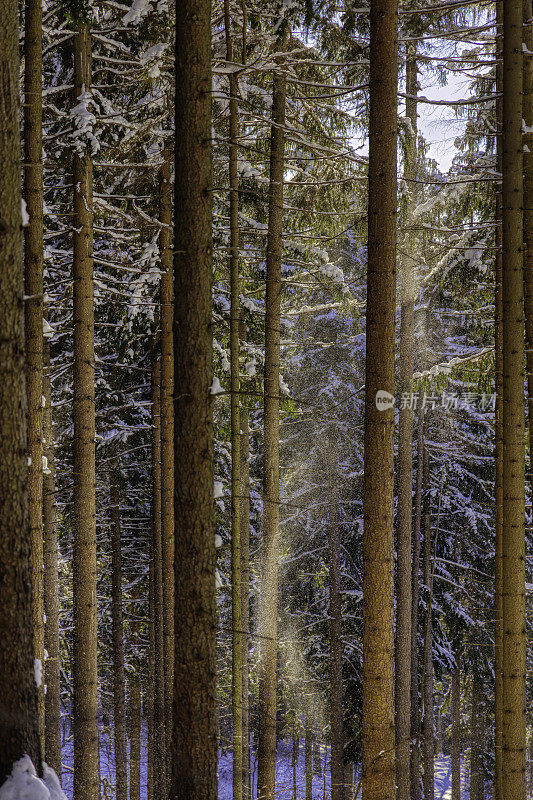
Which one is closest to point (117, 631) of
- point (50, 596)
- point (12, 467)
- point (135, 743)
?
point (50, 596)

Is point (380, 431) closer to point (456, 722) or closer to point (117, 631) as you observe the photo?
point (117, 631)

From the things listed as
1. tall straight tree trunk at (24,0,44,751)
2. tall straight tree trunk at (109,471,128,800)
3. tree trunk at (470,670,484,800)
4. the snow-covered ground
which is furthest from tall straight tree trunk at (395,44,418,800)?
the snow-covered ground

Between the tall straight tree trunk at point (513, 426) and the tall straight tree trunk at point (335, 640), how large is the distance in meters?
9.87

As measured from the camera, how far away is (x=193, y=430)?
5.11 metres

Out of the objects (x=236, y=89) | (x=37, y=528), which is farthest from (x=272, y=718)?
(x=236, y=89)

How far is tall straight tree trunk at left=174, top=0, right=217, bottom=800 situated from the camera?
4992 mm

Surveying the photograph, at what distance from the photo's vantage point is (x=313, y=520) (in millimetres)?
19141

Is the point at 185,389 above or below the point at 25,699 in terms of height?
above

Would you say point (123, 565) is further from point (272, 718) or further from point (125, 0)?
point (125, 0)

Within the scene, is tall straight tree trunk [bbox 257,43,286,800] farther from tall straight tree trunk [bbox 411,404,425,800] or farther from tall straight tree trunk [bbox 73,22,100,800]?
tall straight tree trunk [bbox 411,404,425,800]

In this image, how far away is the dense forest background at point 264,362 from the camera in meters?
5.12

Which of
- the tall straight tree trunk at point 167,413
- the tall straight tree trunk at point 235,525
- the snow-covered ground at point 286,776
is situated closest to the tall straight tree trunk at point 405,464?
the tall straight tree trunk at point 167,413

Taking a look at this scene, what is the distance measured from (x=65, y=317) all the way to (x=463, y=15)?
1007 centimetres

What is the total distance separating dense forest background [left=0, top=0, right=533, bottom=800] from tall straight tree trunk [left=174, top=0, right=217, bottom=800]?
2cm
